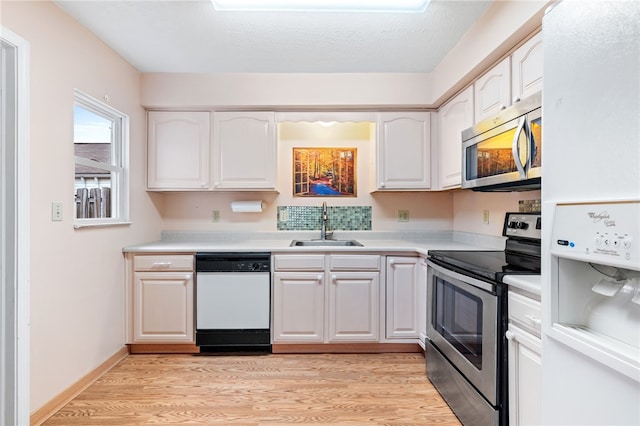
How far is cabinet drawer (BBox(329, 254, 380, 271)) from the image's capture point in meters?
2.62

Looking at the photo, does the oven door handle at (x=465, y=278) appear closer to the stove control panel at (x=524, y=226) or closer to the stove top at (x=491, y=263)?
the stove top at (x=491, y=263)

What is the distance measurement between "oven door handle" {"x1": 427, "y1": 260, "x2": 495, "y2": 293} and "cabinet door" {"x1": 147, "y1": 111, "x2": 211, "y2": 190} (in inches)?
78.8

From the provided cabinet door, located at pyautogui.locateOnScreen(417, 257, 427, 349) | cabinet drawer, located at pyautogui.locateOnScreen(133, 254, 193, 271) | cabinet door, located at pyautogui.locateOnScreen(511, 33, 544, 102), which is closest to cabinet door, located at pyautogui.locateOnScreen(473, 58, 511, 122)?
cabinet door, located at pyautogui.locateOnScreen(511, 33, 544, 102)

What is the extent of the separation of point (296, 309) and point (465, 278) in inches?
54.1

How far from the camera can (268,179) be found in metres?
2.89

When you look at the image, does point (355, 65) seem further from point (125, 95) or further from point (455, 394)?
point (455, 394)

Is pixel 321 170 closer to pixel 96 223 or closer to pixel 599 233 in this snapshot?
pixel 96 223

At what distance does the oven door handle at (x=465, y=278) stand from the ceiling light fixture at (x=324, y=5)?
1506 mm

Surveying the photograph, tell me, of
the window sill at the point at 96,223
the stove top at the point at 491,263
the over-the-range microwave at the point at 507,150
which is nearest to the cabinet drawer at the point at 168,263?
the window sill at the point at 96,223

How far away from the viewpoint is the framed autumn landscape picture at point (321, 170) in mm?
3246

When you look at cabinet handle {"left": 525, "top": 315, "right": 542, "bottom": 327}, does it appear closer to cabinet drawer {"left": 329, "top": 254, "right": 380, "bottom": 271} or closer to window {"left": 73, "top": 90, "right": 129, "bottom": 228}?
cabinet drawer {"left": 329, "top": 254, "right": 380, "bottom": 271}

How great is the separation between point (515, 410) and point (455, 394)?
464mm

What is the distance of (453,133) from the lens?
2592 mm

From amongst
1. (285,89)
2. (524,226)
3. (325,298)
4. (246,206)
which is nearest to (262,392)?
(325,298)
